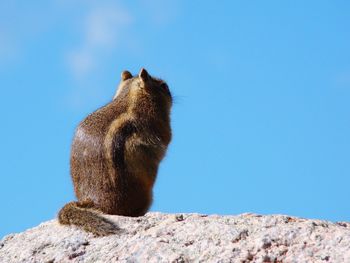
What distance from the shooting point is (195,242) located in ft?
20.3

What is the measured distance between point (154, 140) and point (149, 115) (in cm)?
41

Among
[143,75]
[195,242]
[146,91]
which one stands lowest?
[195,242]

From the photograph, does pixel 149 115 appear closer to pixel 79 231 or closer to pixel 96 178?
pixel 96 178

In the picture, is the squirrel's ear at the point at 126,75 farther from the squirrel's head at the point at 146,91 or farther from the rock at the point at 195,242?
the rock at the point at 195,242

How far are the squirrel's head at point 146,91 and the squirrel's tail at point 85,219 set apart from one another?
185 centimetres

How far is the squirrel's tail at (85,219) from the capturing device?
6934 millimetres

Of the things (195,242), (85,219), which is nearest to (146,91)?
(85,219)

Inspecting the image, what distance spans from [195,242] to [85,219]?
162cm

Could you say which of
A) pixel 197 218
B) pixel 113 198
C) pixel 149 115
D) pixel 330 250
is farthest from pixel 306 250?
pixel 149 115

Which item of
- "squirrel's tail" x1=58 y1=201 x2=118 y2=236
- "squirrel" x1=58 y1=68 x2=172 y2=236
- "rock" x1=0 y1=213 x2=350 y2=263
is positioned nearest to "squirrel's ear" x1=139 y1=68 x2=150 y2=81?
"squirrel" x1=58 y1=68 x2=172 y2=236

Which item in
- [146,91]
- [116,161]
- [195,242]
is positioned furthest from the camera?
[146,91]

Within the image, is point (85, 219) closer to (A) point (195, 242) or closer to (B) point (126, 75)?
(A) point (195, 242)

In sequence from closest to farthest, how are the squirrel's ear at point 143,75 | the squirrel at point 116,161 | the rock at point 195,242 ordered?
1. the rock at point 195,242
2. the squirrel at point 116,161
3. the squirrel's ear at point 143,75

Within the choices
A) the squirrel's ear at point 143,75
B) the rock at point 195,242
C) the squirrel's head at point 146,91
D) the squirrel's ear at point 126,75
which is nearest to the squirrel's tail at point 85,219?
the rock at point 195,242
